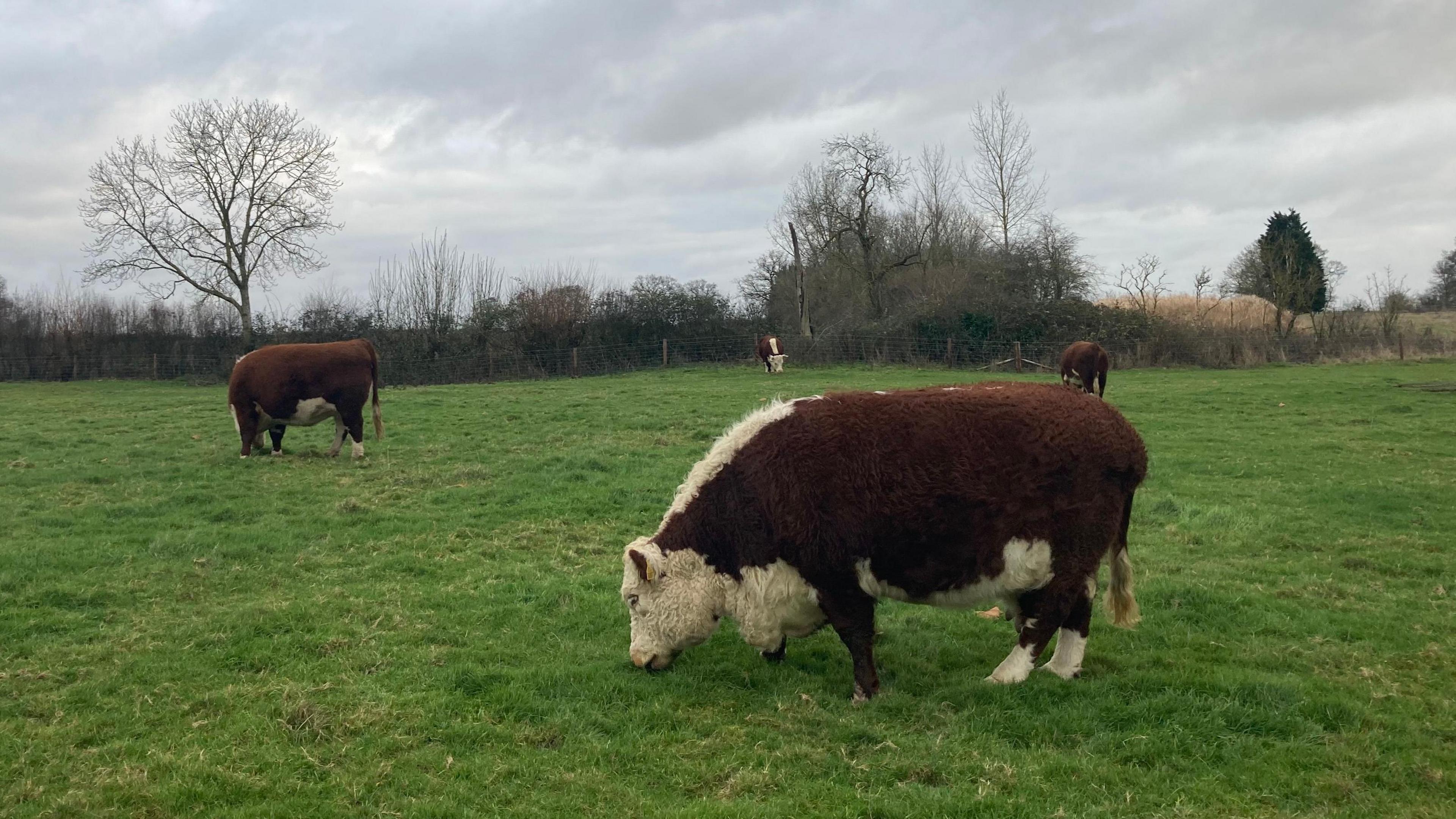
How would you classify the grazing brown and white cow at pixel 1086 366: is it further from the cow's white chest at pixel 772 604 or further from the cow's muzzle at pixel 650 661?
the cow's muzzle at pixel 650 661

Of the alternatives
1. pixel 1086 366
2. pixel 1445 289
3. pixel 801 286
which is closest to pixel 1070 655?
pixel 1086 366

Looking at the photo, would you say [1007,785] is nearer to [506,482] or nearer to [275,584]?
[275,584]

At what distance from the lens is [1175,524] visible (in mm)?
9789

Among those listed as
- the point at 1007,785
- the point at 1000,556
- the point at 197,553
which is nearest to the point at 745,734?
the point at 1007,785

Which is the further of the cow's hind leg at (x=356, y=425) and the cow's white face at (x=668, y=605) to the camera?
the cow's hind leg at (x=356, y=425)

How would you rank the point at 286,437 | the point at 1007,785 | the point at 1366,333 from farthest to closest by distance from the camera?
1. the point at 1366,333
2. the point at 286,437
3. the point at 1007,785

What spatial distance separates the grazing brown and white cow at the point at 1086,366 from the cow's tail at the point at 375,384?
594 inches

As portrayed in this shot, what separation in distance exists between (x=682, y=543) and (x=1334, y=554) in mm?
6699

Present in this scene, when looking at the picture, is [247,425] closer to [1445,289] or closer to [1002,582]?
[1002,582]

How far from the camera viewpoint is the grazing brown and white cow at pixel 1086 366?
21.3 m

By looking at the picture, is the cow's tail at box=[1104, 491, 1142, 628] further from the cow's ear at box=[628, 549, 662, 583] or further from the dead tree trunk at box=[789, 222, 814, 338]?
the dead tree trunk at box=[789, 222, 814, 338]

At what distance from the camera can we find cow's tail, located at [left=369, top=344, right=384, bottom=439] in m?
14.1

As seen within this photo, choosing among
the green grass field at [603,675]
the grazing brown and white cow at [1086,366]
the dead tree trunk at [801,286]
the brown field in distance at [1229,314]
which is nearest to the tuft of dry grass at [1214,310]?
the brown field in distance at [1229,314]

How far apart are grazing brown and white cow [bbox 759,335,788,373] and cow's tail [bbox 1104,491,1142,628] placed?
2609 centimetres
